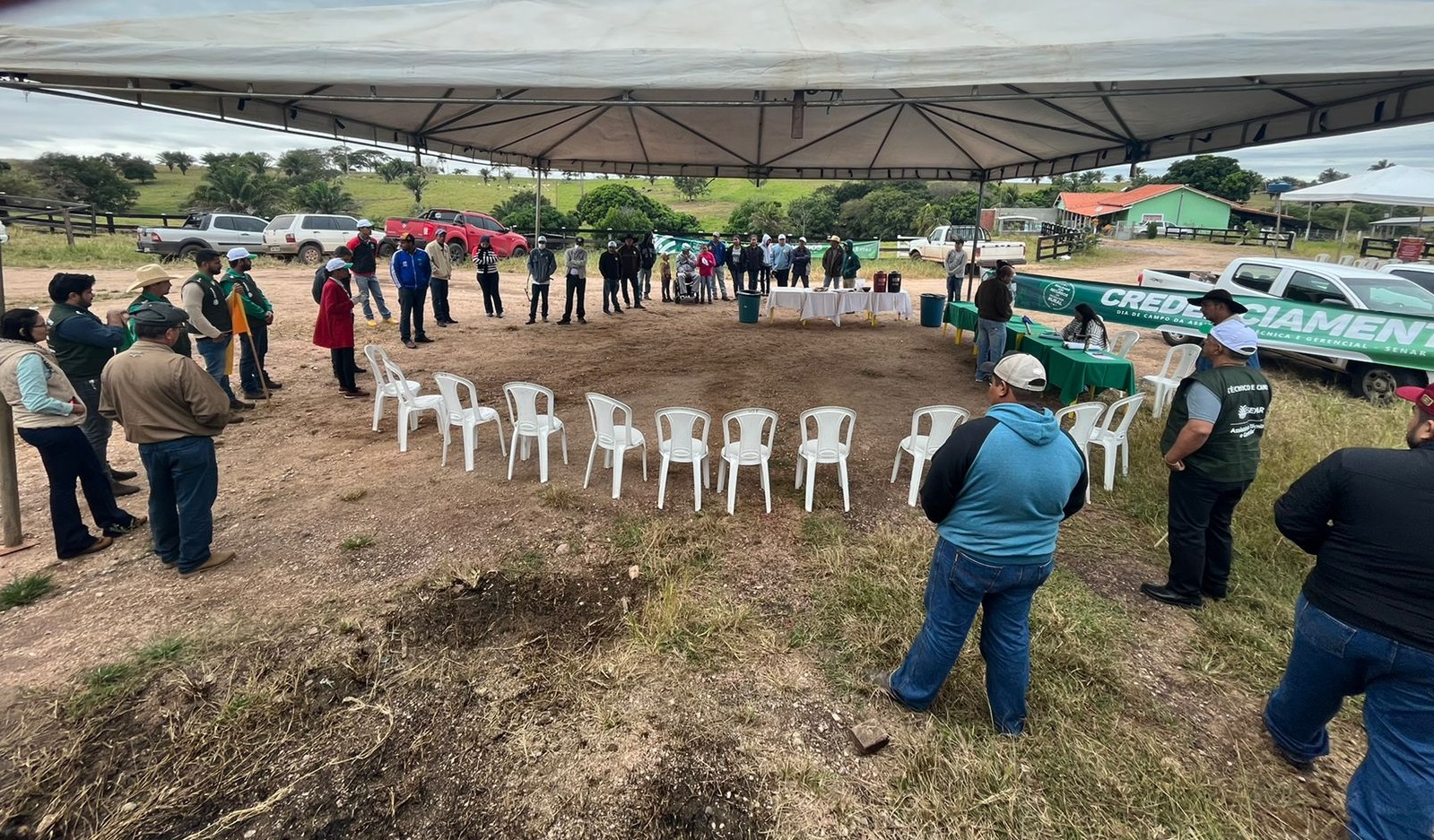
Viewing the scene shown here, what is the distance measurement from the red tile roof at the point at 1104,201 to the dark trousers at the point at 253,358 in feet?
173

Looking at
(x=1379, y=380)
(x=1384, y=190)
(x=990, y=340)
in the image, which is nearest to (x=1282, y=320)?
(x=1379, y=380)

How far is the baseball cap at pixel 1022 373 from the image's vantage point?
227 cm

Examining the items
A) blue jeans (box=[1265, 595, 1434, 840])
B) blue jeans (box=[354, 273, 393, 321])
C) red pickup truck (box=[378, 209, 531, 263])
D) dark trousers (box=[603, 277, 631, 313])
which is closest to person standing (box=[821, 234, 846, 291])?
dark trousers (box=[603, 277, 631, 313])

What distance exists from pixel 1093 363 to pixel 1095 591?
3.31 meters

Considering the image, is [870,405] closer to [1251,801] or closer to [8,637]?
[1251,801]

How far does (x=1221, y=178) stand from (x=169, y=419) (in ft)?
235

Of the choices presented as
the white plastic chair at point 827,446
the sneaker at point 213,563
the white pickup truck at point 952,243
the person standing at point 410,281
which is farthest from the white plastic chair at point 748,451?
the white pickup truck at point 952,243

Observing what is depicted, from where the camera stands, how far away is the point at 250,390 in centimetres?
709

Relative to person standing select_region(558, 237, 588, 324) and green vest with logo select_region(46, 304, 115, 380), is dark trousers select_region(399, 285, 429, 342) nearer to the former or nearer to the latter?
person standing select_region(558, 237, 588, 324)

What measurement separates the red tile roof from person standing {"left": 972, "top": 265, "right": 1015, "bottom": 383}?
46947 mm

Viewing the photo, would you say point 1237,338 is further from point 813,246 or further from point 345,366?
point 813,246

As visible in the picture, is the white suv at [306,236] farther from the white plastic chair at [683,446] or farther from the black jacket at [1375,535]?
the black jacket at [1375,535]

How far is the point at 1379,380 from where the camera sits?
788 centimetres

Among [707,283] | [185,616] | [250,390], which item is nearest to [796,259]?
[707,283]
